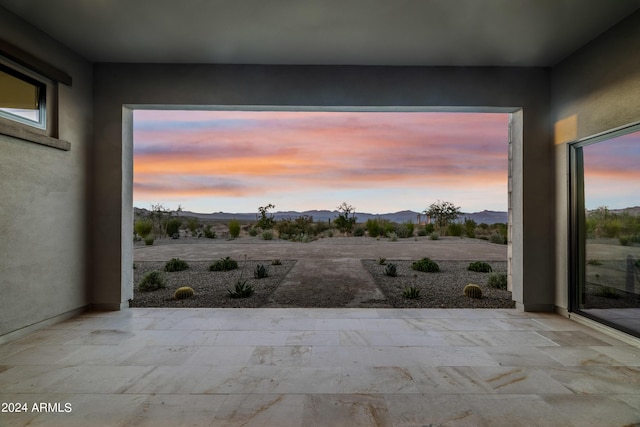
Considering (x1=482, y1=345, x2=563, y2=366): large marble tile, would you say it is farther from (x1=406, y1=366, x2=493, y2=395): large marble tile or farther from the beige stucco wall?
the beige stucco wall

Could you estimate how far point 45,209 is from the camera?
3455 mm

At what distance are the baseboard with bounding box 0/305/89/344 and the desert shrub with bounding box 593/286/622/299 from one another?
5856 mm

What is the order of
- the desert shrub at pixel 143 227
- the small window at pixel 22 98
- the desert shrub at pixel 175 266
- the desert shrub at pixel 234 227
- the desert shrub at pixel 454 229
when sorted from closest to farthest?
1. the small window at pixel 22 98
2. the desert shrub at pixel 175 266
3. the desert shrub at pixel 143 227
4. the desert shrub at pixel 234 227
5. the desert shrub at pixel 454 229

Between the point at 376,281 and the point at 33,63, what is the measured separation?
5474mm

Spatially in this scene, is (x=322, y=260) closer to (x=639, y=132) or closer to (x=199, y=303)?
(x=199, y=303)

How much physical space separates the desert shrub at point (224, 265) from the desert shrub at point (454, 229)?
6.65 m

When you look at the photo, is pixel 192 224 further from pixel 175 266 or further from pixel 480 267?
pixel 480 267

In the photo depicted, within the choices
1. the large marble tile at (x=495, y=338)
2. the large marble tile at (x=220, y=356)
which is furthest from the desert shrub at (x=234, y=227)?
the large marble tile at (x=495, y=338)

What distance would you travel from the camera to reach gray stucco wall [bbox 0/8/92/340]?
305 centimetres

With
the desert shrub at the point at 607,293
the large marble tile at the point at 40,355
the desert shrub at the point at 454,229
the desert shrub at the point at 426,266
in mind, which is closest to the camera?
the large marble tile at the point at 40,355

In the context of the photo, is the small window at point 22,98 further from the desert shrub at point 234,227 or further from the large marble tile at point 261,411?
the desert shrub at point 234,227

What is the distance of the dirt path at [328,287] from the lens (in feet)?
15.8

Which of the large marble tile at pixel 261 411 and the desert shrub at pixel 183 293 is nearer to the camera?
the large marble tile at pixel 261 411

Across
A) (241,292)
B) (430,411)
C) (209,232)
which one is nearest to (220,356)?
(430,411)
